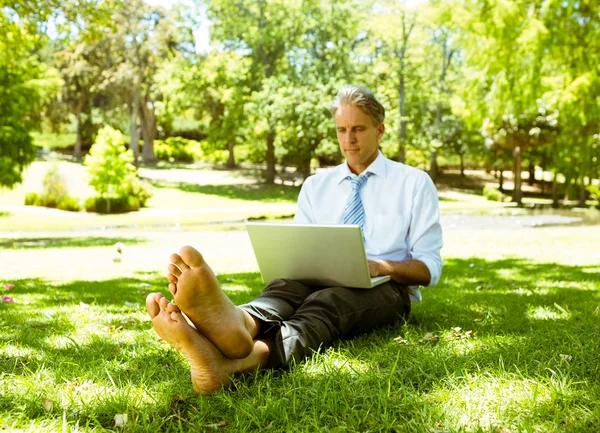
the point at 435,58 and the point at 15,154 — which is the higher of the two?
the point at 435,58

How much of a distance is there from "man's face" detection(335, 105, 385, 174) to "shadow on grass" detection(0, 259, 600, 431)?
104 centimetres

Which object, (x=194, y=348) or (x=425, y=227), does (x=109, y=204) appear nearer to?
(x=425, y=227)

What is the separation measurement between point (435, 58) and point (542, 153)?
7.75 m

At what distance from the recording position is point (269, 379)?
2.46 m

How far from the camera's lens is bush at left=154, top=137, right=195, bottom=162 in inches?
1581

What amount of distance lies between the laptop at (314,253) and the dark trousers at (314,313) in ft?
0.25

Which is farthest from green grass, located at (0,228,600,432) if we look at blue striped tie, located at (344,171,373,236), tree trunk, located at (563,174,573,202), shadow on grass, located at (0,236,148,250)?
tree trunk, located at (563,174,573,202)

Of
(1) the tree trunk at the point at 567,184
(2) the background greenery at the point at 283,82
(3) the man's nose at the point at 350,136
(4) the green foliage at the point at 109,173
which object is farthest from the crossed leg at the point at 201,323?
(1) the tree trunk at the point at 567,184

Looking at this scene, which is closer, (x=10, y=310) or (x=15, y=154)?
(x=10, y=310)

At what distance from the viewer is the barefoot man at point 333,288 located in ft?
7.42

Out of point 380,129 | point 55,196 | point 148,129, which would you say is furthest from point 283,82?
point 380,129

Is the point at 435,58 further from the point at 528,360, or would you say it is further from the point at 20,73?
the point at 528,360

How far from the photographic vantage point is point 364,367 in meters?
2.66

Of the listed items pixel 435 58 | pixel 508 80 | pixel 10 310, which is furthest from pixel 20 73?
pixel 435 58
